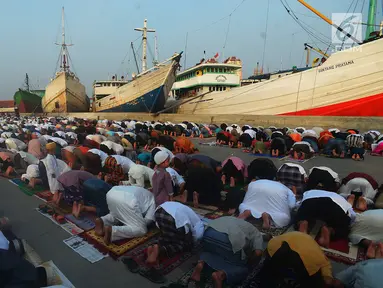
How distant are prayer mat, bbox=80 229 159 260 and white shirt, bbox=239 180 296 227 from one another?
141cm

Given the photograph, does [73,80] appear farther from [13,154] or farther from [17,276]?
[17,276]

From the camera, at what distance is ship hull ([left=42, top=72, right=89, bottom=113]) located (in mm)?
29234

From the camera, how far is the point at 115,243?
3.18 metres

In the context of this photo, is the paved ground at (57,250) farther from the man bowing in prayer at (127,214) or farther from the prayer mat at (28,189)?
the man bowing in prayer at (127,214)

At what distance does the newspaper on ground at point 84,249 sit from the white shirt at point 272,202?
1976 millimetres

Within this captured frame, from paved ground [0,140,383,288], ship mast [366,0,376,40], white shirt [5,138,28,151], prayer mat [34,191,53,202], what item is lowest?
paved ground [0,140,383,288]

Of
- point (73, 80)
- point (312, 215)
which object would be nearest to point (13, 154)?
point (312, 215)

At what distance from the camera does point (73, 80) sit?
30.2m

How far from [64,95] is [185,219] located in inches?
1194

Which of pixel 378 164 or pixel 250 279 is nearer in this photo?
pixel 250 279

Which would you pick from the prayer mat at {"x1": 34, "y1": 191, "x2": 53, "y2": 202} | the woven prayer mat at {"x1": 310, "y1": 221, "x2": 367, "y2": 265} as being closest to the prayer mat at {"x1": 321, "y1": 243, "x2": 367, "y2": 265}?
the woven prayer mat at {"x1": 310, "y1": 221, "x2": 367, "y2": 265}

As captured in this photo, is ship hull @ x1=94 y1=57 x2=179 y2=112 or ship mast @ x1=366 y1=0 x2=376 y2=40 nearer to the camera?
ship mast @ x1=366 y1=0 x2=376 y2=40

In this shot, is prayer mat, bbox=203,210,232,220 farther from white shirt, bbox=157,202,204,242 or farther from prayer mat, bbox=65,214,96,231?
prayer mat, bbox=65,214,96,231

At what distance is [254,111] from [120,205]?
16.2 m
